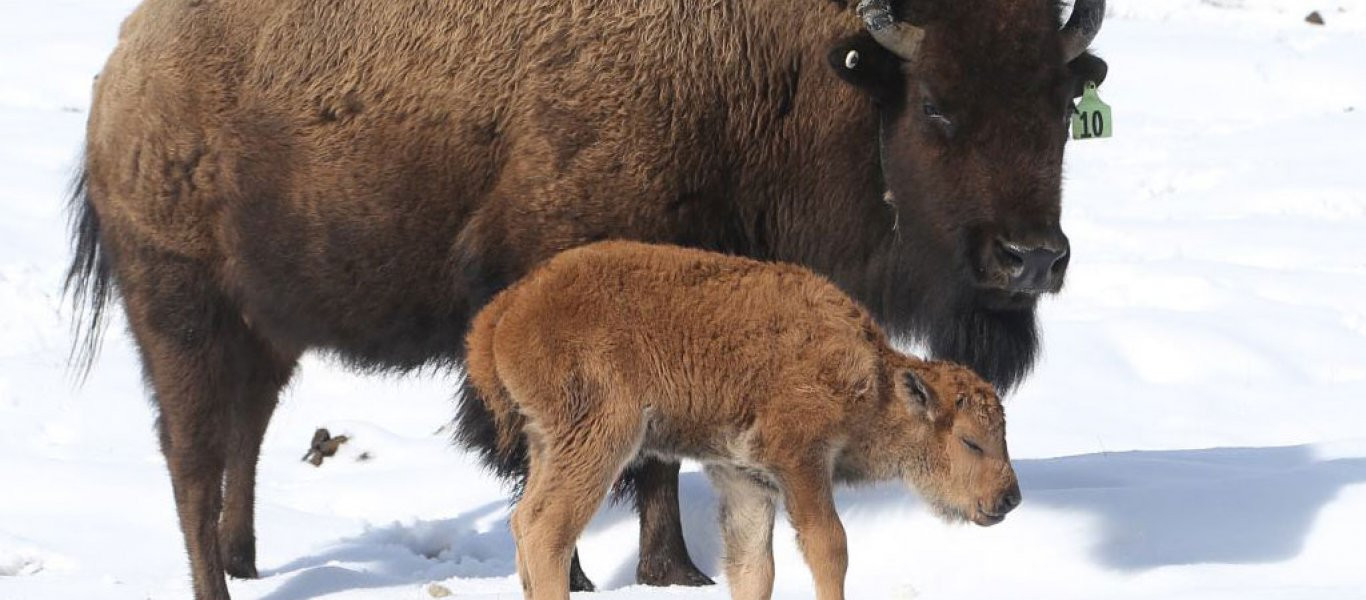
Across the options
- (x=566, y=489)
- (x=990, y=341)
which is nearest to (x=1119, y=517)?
(x=990, y=341)

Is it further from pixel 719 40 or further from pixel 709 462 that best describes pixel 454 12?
pixel 709 462

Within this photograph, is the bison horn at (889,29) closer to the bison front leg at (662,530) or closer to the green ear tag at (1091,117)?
the green ear tag at (1091,117)

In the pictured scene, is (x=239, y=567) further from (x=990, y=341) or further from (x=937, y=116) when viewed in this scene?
(x=937, y=116)

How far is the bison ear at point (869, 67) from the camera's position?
7625mm

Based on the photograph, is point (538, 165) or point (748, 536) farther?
point (538, 165)

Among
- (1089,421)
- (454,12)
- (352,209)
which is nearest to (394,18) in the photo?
(454,12)

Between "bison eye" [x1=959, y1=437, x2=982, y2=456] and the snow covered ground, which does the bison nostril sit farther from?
the snow covered ground

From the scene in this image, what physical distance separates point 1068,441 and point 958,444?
182 inches

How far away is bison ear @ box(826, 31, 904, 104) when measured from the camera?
7.62 meters

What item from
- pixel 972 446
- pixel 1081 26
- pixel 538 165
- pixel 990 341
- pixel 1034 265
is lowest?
pixel 972 446

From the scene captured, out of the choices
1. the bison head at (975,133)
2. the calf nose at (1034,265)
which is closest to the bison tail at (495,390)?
the bison head at (975,133)

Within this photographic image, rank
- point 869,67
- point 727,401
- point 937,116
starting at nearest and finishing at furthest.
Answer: point 727,401 < point 937,116 < point 869,67

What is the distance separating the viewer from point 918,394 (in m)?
6.35

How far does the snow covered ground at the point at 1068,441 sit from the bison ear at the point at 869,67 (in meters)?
1.62
